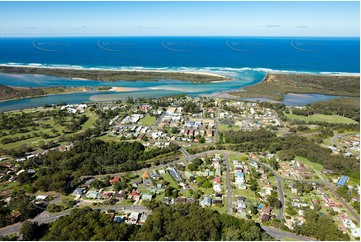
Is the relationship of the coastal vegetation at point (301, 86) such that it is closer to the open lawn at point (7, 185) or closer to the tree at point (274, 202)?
the tree at point (274, 202)

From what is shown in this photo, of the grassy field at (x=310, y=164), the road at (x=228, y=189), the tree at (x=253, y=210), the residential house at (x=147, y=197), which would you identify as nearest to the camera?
the tree at (x=253, y=210)

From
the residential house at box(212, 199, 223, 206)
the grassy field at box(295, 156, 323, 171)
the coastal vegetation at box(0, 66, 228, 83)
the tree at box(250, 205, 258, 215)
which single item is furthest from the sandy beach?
the tree at box(250, 205, 258, 215)

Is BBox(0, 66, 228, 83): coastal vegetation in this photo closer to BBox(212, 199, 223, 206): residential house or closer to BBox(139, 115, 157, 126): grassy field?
BBox(139, 115, 157, 126): grassy field

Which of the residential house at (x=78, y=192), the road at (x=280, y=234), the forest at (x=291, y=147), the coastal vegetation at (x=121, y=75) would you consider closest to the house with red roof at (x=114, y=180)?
the residential house at (x=78, y=192)

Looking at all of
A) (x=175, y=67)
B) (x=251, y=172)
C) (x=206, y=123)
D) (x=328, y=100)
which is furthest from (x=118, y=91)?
(x=328, y=100)

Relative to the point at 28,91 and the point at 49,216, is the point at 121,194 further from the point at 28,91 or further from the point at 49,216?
the point at 28,91

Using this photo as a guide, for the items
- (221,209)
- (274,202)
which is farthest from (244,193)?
(221,209)
